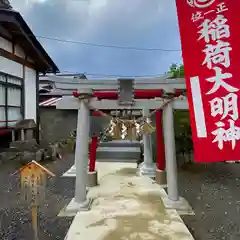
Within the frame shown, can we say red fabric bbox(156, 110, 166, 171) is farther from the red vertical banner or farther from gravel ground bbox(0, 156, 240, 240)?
the red vertical banner

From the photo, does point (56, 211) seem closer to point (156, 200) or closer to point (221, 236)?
point (156, 200)

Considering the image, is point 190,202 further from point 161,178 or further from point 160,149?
point 160,149

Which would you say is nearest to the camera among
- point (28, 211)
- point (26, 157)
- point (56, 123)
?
point (28, 211)

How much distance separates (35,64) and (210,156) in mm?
12143

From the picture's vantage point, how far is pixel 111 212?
5961mm

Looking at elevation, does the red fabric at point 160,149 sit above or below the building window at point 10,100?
below

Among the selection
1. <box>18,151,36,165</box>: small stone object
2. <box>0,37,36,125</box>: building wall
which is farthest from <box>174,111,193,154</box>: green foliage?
<box>0,37,36,125</box>: building wall

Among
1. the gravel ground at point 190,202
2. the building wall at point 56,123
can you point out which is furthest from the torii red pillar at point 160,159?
the building wall at point 56,123

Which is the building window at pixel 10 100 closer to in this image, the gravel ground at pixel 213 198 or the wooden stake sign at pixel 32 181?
the gravel ground at pixel 213 198

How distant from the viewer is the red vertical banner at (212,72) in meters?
3.79

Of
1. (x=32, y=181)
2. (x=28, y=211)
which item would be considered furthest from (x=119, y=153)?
(x=32, y=181)

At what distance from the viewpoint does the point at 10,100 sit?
11.7 metres

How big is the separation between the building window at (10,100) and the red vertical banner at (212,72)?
8970 mm

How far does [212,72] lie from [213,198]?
4.38 m
